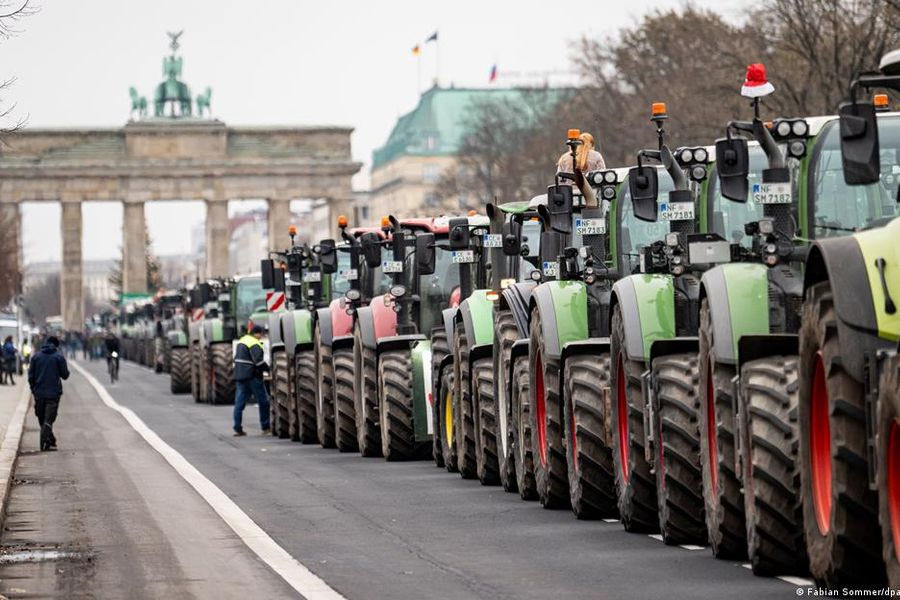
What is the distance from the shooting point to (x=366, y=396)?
2641 cm

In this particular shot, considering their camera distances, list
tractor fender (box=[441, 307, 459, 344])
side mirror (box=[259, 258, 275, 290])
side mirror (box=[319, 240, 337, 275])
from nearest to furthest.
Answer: tractor fender (box=[441, 307, 459, 344]) < side mirror (box=[319, 240, 337, 275]) < side mirror (box=[259, 258, 275, 290])

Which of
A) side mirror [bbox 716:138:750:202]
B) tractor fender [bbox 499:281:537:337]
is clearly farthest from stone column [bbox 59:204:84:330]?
side mirror [bbox 716:138:750:202]

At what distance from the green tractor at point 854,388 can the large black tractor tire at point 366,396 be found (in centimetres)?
1475

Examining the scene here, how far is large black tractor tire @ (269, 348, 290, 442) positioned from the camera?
31.8m

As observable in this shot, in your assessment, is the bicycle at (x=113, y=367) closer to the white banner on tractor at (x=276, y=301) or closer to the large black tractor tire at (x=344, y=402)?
the white banner on tractor at (x=276, y=301)

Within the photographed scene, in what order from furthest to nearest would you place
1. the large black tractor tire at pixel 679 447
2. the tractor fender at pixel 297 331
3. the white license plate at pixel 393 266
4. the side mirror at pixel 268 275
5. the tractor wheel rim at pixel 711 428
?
1. the side mirror at pixel 268 275
2. the tractor fender at pixel 297 331
3. the white license plate at pixel 393 266
4. the large black tractor tire at pixel 679 447
5. the tractor wheel rim at pixel 711 428

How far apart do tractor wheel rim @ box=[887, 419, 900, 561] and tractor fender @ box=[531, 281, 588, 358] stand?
7419mm

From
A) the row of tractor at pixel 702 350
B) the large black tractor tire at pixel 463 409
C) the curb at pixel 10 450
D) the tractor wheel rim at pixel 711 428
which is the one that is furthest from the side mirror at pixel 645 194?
the large black tractor tire at pixel 463 409

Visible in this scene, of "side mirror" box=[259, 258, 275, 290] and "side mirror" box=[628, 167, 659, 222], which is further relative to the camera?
"side mirror" box=[259, 258, 275, 290]

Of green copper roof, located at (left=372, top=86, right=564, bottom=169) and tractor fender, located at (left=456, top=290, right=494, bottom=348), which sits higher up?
green copper roof, located at (left=372, top=86, right=564, bottom=169)

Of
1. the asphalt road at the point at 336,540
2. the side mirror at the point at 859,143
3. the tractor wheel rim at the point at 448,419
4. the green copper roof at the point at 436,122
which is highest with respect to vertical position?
the green copper roof at the point at 436,122

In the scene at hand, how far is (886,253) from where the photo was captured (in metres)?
10.3

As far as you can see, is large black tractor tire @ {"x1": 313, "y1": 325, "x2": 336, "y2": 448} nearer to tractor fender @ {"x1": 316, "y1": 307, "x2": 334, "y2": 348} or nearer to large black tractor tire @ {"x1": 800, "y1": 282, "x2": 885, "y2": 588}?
tractor fender @ {"x1": 316, "y1": 307, "x2": 334, "y2": 348}

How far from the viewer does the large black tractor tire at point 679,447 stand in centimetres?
1418
